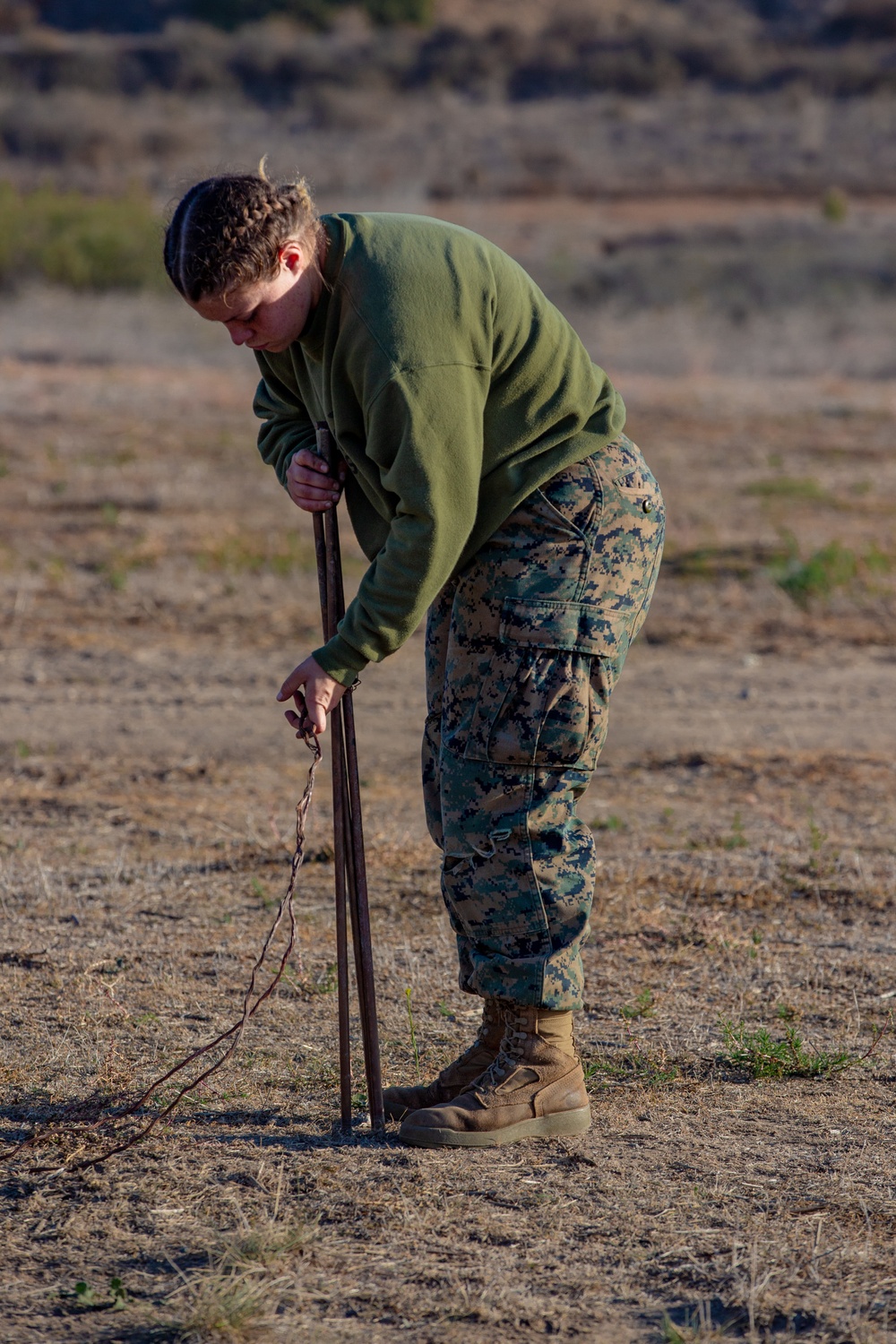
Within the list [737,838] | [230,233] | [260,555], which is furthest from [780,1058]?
[260,555]

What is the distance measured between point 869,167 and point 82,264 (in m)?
25.9

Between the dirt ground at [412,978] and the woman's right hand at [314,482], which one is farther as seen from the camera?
the woman's right hand at [314,482]

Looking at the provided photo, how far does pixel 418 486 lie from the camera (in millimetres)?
2754

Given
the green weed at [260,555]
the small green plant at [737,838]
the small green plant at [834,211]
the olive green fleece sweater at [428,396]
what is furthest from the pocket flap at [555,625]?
the small green plant at [834,211]

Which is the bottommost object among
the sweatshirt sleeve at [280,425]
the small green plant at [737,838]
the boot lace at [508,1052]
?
the small green plant at [737,838]

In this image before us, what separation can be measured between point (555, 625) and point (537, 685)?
4.8 inches

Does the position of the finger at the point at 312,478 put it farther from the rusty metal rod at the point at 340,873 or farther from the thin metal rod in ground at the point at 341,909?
the thin metal rod in ground at the point at 341,909

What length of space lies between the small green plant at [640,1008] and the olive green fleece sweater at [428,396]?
147 centimetres

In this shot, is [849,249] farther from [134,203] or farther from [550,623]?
[550,623]

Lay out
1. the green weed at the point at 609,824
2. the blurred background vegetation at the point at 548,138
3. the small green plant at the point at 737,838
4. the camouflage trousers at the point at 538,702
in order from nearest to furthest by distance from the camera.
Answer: the camouflage trousers at the point at 538,702 < the small green plant at the point at 737,838 < the green weed at the point at 609,824 < the blurred background vegetation at the point at 548,138

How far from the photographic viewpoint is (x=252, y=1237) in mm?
2793

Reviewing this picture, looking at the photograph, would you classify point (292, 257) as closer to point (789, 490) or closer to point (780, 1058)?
point (780, 1058)

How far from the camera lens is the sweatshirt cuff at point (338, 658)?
292 cm

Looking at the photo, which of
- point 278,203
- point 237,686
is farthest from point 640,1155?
point 237,686
